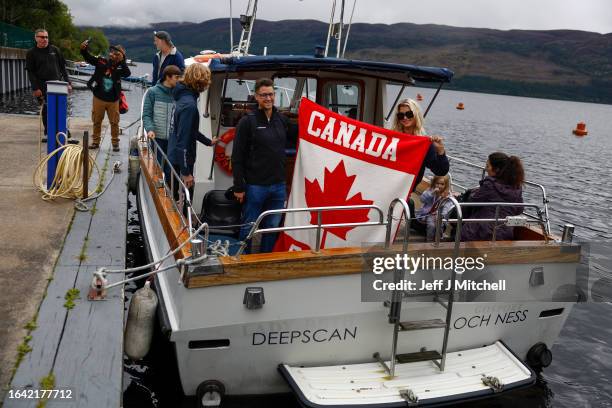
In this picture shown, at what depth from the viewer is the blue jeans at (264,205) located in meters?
5.39

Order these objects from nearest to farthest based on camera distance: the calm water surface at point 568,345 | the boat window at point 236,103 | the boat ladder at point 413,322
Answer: the boat ladder at point 413,322 < the calm water surface at point 568,345 < the boat window at point 236,103

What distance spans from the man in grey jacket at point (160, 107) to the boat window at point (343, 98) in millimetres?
1932

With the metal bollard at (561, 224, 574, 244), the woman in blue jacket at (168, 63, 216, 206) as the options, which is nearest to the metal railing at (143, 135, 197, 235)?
the woman in blue jacket at (168, 63, 216, 206)

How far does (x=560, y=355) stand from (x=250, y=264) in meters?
5.29

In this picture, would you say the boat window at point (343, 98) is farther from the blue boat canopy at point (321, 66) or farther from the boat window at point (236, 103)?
the boat window at point (236, 103)

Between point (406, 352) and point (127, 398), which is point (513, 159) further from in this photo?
point (127, 398)

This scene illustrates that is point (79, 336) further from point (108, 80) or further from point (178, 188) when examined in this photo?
point (108, 80)

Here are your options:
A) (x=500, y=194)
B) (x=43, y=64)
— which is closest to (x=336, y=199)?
(x=500, y=194)

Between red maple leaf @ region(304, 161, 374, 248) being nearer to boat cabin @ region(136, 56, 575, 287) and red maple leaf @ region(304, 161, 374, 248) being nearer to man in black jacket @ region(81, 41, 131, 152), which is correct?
boat cabin @ region(136, 56, 575, 287)

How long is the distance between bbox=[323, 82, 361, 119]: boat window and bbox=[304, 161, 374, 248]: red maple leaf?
2.72 meters

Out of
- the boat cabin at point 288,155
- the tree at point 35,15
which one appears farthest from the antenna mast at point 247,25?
the tree at point 35,15

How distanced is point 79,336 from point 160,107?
12.1 feet

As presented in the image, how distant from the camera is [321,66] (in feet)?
20.3

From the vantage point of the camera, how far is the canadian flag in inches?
190
